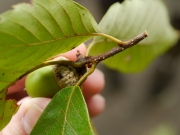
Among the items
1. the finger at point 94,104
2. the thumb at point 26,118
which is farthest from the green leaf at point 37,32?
the finger at point 94,104

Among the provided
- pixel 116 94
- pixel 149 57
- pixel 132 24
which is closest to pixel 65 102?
pixel 132 24

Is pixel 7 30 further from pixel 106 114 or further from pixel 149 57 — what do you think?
pixel 106 114

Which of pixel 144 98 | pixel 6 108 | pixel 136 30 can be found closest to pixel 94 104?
pixel 136 30

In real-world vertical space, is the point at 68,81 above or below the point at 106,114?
above

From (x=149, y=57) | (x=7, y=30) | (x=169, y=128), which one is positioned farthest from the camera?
(x=169, y=128)

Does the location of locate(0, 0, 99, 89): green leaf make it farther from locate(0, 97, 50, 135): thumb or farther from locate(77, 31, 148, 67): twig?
locate(0, 97, 50, 135): thumb

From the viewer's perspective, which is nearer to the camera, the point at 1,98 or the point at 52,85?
the point at 1,98

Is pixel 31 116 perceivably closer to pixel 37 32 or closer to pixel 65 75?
pixel 65 75

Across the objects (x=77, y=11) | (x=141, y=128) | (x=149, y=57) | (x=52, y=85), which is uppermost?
(x=77, y=11)

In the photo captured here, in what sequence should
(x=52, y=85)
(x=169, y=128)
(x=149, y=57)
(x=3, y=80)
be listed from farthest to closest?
(x=169, y=128) < (x=149, y=57) < (x=52, y=85) < (x=3, y=80)
